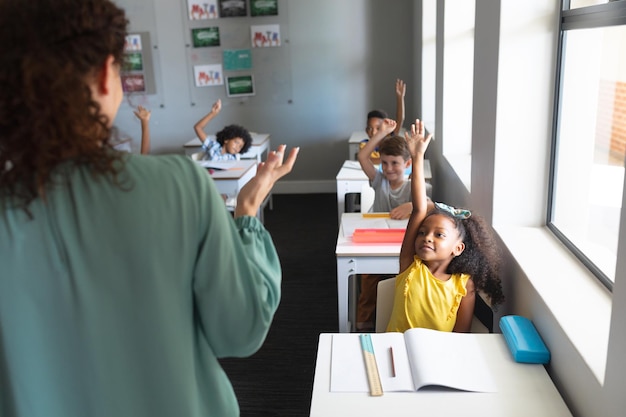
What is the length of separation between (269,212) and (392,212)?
2947 millimetres

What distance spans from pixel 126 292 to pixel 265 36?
540cm

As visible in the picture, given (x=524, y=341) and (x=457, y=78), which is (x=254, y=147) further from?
(x=524, y=341)

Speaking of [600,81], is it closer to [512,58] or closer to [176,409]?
[512,58]

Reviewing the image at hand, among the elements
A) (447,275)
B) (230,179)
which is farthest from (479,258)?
(230,179)

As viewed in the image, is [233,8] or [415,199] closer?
[415,199]

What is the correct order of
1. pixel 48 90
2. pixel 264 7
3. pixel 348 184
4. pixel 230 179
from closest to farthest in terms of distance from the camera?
pixel 48 90 < pixel 348 184 < pixel 230 179 < pixel 264 7

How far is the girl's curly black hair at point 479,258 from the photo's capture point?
76.5 inches

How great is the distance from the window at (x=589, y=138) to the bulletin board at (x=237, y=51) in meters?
4.30

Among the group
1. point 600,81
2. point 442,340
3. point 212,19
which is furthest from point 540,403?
point 212,19

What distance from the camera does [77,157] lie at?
804 millimetres

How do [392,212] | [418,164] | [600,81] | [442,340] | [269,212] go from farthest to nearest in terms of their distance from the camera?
[269,212] → [392,212] → [418,164] → [600,81] → [442,340]

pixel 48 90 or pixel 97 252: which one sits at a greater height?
pixel 48 90

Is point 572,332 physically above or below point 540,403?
above

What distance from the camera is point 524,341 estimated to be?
1561 millimetres
